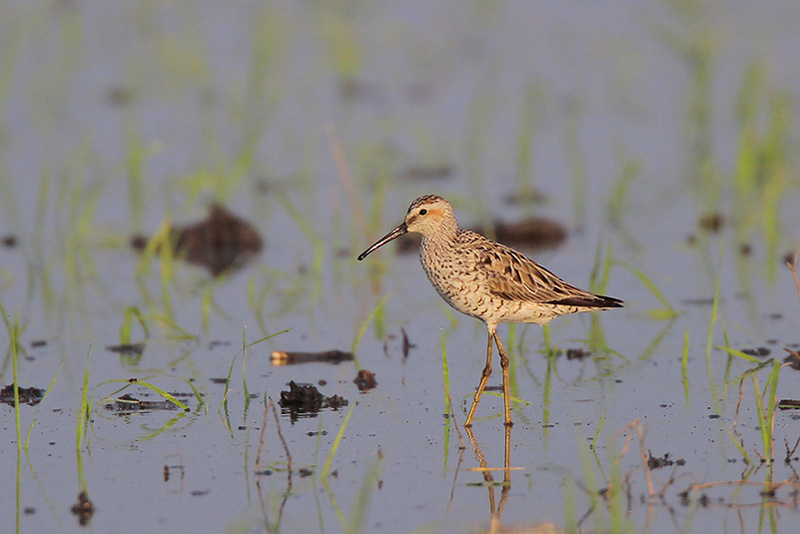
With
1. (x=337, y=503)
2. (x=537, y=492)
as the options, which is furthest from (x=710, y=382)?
(x=337, y=503)

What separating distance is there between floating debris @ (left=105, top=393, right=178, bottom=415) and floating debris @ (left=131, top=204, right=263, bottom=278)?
412cm

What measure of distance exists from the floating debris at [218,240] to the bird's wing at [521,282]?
4003 mm

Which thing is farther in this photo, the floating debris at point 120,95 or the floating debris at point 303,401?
the floating debris at point 120,95

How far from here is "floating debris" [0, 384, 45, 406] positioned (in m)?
8.70

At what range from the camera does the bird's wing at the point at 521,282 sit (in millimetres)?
9023

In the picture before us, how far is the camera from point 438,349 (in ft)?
33.2

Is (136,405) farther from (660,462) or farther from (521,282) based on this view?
(660,462)

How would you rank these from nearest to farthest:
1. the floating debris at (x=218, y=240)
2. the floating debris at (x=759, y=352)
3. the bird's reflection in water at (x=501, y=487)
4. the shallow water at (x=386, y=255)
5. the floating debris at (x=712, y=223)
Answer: the bird's reflection in water at (x=501, y=487)
the shallow water at (x=386, y=255)
the floating debris at (x=759, y=352)
the floating debris at (x=218, y=240)
the floating debris at (x=712, y=223)

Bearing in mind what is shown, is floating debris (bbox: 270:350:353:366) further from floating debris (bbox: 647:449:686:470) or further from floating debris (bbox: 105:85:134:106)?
floating debris (bbox: 105:85:134:106)

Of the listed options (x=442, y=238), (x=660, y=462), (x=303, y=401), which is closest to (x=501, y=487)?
(x=660, y=462)

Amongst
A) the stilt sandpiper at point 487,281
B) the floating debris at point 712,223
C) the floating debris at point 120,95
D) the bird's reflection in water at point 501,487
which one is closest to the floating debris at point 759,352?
the stilt sandpiper at point 487,281

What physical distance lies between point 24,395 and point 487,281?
320cm

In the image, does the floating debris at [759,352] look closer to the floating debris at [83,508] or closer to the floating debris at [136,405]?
the floating debris at [136,405]

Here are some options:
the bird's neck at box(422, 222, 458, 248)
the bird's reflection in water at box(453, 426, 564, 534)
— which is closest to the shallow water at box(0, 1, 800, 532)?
the bird's reflection in water at box(453, 426, 564, 534)
